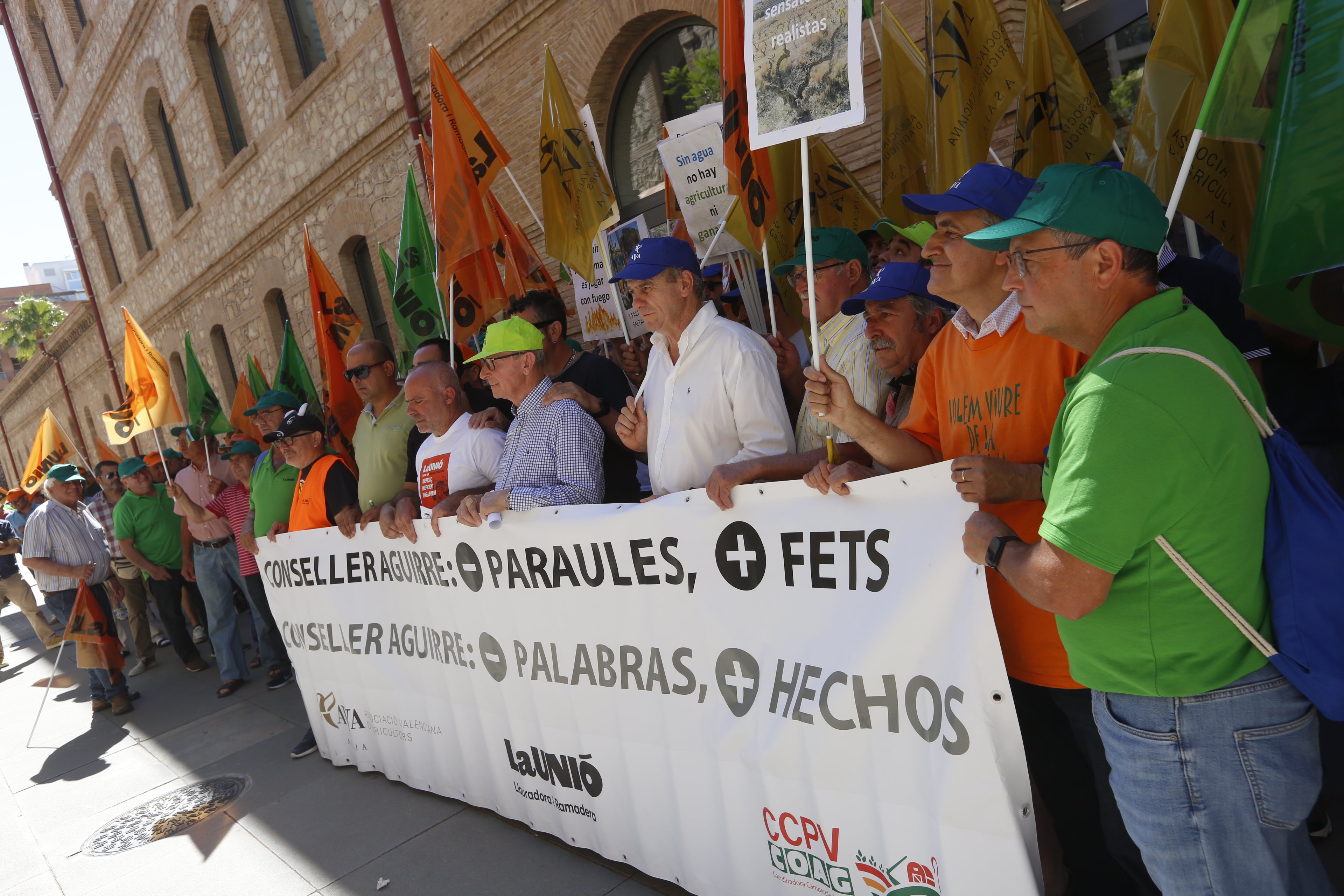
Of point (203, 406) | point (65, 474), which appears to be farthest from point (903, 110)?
point (65, 474)

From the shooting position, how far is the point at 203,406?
7660 millimetres

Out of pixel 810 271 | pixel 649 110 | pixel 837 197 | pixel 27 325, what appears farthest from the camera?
pixel 27 325

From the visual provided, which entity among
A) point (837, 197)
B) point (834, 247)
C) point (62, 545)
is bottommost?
point (62, 545)

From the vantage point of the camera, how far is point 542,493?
3143mm

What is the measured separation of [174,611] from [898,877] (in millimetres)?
7860

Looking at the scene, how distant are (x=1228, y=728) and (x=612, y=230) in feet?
19.8

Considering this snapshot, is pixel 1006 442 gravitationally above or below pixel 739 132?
below

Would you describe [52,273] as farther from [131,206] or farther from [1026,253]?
[1026,253]

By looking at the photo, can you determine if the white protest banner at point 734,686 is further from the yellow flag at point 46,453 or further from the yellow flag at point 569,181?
the yellow flag at point 46,453

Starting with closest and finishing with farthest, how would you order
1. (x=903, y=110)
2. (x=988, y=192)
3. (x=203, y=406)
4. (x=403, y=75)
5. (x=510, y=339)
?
1. (x=988, y=192)
2. (x=510, y=339)
3. (x=903, y=110)
4. (x=203, y=406)
5. (x=403, y=75)

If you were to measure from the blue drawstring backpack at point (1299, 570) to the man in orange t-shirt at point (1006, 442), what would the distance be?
412mm

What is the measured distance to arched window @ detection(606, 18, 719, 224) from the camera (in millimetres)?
6934

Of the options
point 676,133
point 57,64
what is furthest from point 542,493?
point 57,64

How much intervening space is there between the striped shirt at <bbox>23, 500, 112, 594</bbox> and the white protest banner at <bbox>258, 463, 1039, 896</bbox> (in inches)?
195
